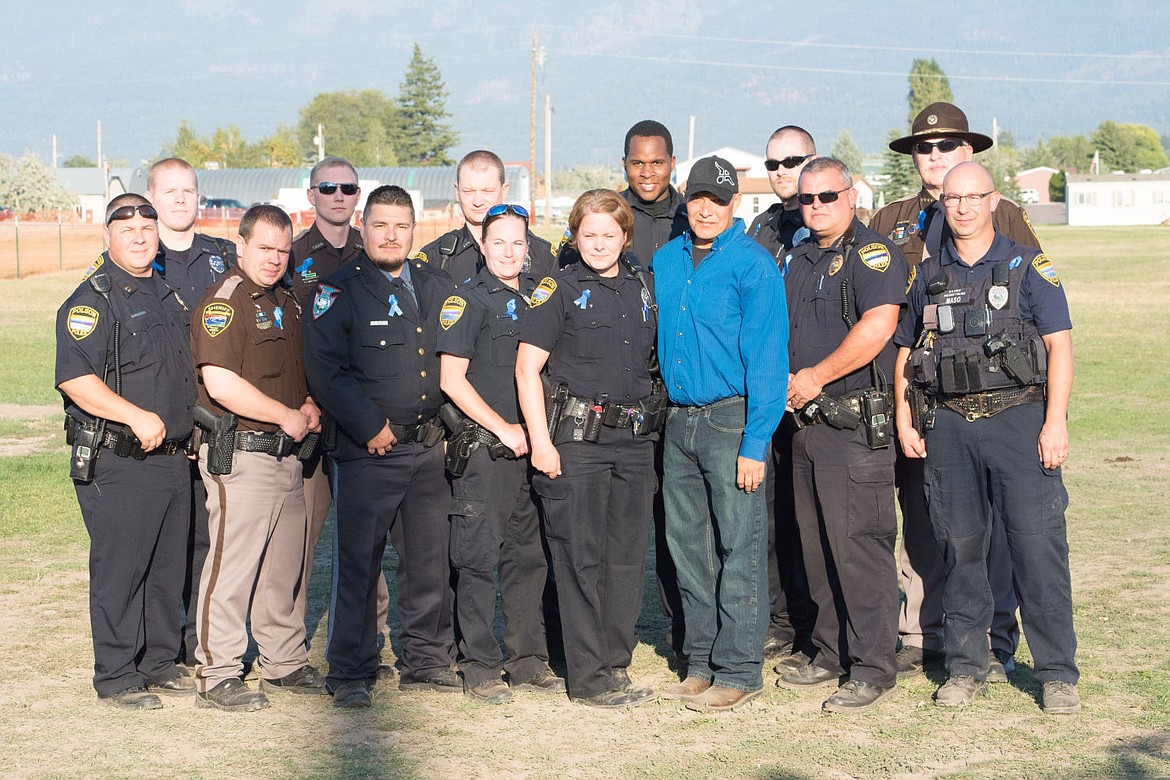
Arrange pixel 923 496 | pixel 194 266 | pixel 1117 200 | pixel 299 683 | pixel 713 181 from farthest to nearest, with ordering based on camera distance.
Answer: pixel 1117 200, pixel 194 266, pixel 923 496, pixel 299 683, pixel 713 181

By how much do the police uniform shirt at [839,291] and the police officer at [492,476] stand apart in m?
1.26

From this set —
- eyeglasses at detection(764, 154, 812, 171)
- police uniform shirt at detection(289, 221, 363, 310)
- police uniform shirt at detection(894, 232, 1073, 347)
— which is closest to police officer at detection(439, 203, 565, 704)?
police uniform shirt at detection(289, 221, 363, 310)

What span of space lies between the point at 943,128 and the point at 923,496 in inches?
77.1

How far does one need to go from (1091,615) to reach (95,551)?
5128mm

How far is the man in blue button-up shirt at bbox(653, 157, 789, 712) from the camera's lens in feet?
18.1

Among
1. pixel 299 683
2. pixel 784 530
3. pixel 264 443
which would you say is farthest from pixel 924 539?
pixel 264 443

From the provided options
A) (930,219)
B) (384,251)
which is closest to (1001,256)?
(930,219)

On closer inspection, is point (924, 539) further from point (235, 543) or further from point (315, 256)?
point (315, 256)

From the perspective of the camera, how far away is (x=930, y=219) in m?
6.28

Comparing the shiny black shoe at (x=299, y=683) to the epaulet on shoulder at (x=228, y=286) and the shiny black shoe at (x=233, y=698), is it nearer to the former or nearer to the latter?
the shiny black shoe at (x=233, y=698)

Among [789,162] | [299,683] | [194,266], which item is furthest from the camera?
[789,162]

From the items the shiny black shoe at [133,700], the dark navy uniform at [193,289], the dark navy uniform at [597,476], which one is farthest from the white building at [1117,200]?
the shiny black shoe at [133,700]

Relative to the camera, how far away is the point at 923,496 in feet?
20.2

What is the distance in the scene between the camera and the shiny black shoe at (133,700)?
5.68 m
